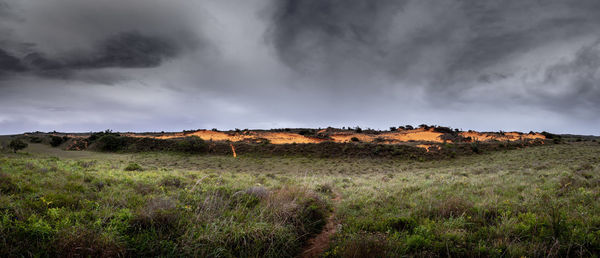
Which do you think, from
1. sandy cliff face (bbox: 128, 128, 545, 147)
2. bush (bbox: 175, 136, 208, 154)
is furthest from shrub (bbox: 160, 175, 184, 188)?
sandy cliff face (bbox: 128, 128, 545, 147)

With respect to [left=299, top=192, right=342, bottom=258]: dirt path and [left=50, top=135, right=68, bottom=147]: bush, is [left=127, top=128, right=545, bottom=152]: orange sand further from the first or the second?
[left=299, top=192, right=342, bottom=258]: dirt path

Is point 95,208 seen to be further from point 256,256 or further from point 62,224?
point 256,256

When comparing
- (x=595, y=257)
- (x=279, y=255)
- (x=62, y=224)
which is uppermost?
(x=62, y=224)

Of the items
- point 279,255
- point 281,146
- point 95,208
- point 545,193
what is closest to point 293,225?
point 279,255

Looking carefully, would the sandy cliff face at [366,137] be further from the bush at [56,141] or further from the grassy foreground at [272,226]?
the grassy foreground at [272,226]

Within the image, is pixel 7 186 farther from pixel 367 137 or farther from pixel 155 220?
pixel 367 137

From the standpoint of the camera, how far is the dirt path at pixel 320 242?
4.48m

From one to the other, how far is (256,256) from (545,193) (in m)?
8.03

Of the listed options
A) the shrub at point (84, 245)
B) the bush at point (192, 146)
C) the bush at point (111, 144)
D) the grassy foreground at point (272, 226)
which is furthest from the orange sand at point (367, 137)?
the shrub at point (84, 245)

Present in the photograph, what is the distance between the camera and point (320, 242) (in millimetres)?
5012

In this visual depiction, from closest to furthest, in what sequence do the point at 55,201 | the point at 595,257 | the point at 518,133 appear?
the point at 595,257
the point at 55,201
the point at 518,133

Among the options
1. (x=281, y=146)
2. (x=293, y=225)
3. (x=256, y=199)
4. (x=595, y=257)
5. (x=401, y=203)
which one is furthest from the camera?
(x=281, y=146)

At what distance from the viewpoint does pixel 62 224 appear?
3.80m

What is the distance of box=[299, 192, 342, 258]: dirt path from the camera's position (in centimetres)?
448
